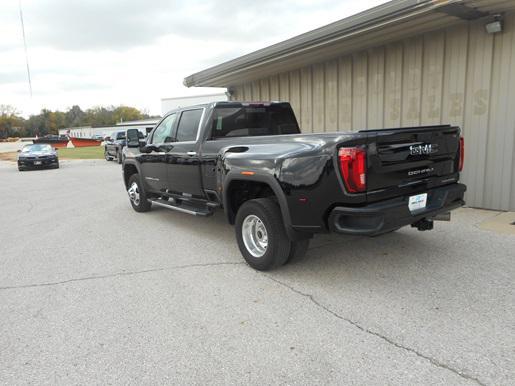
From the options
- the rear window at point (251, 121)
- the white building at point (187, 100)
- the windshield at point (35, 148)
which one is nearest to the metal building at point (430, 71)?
the rear window at point (251, 121)

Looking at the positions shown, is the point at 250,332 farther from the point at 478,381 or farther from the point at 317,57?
the point at 317,57

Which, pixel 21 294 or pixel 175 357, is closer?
pixel 175 357

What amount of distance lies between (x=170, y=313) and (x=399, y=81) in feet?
21.2

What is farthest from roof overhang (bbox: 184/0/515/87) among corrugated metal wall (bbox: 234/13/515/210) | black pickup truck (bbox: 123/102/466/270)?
black pickup truck (bbox: 123/102/466/270)

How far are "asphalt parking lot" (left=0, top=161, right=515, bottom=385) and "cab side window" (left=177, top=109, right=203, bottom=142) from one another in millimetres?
1532

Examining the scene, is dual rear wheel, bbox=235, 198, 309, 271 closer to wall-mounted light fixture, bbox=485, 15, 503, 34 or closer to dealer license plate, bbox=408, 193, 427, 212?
dealer license plate, bbox=408, 193, 427, 212

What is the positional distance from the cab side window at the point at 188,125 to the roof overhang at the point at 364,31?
3077mm

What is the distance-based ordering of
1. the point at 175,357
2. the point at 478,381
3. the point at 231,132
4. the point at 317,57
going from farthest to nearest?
1. the point at 317,57
2. the point at 231,132
3. the point at 175,357
4. the point at 478,381

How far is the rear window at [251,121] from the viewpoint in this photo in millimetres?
5711

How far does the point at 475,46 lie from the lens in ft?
22.1

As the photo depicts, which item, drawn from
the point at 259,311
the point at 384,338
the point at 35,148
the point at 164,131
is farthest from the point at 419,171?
the point at 35,148

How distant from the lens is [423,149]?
13.2 ft

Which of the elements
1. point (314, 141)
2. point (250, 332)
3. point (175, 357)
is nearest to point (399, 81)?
point (314, 141)

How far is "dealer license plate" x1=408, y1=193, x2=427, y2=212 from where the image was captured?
12.7ft
